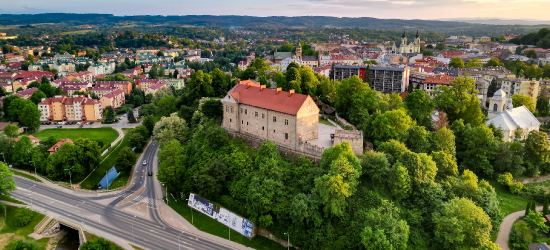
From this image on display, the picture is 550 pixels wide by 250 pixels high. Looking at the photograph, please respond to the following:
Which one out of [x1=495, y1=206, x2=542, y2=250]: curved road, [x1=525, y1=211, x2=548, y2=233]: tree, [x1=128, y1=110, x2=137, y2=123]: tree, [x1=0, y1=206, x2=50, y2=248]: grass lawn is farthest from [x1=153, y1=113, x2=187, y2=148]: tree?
[x1=525, y1=211, x2=548, y2=233]: tree

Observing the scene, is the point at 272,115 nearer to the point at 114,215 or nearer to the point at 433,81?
the point at 114,215

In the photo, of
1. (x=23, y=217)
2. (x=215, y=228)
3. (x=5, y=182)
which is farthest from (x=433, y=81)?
(x=5, y=182)

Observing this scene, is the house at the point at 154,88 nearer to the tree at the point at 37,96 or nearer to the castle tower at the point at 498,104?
the tree at the point at 37,96

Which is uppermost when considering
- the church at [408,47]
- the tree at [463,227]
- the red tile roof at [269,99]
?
the church at [408,47]

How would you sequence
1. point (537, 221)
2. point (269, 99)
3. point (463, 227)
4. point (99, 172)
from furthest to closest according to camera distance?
point (99, 172)
point (269, 99)
point (537, 221)
point (463, 227)

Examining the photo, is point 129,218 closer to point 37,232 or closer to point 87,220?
point 87,220

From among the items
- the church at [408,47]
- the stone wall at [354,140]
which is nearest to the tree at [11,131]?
the stone wall at [354,140]

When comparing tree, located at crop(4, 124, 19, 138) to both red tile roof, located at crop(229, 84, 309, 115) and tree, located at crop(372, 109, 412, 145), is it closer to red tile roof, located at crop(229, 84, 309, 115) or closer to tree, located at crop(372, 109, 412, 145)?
red tile roof, located at crop(229, 84, 309, 115)
